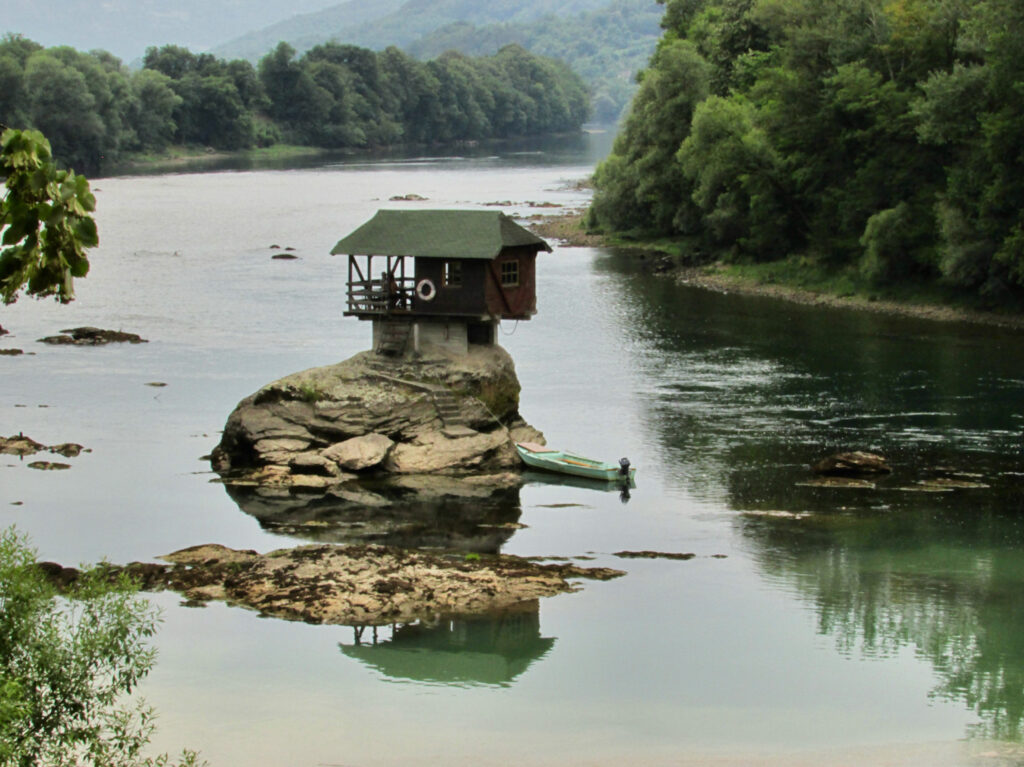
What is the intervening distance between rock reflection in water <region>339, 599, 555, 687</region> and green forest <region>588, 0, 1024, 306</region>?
1652 inches

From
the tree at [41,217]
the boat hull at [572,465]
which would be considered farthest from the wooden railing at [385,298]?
the tree at [41,217]

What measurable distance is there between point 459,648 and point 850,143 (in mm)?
56923

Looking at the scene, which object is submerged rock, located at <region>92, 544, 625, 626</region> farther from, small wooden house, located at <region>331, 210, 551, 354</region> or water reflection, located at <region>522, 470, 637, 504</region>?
small wooden house, located at <region>331, 210, 551, 354</region>

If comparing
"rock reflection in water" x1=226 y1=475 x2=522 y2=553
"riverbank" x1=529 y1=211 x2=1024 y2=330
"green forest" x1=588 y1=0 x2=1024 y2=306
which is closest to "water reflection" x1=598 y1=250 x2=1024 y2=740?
"riverbank" x1=529 y1=211 x2=1024 y2=330

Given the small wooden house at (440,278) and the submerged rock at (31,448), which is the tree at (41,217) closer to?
the submerged rock at (31,448)

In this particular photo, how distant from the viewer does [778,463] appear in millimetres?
47125

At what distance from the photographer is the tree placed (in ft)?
35.1

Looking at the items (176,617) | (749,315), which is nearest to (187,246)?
(749,315)

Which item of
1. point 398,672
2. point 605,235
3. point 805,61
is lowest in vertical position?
point 398,672

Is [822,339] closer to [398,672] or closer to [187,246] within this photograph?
[398,672]

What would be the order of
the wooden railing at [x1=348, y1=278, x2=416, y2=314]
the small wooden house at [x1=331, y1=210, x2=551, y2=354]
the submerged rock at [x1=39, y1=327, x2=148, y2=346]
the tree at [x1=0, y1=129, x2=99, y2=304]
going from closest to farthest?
the tree at [x1=0, y1=129, x2=99, y2=304] → the small wooden house at [x1=331, y1=210, x2=551, y2=354] → the wooden railing at [x1=348, y1=278, x2=416, y2=314] → the submerged rock at [x1=39, y1=327, x2=148, y2=346]

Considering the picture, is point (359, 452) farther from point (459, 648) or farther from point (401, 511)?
point (459, 648)

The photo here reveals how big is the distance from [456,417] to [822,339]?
27127 millimetres

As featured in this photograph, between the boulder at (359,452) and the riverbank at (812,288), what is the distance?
122 ft
